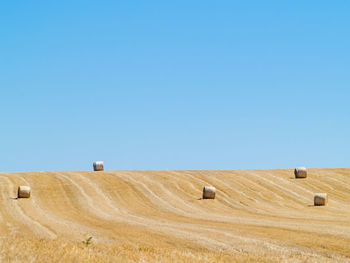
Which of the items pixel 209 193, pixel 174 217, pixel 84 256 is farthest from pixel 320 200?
pixel 84 256

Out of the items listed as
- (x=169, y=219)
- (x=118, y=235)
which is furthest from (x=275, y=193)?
(x=118, y=235)

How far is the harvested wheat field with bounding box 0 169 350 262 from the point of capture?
13.0 m

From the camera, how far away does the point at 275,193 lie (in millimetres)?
36000

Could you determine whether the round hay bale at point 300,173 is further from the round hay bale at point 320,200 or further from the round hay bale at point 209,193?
the round hay bale at point 209,193

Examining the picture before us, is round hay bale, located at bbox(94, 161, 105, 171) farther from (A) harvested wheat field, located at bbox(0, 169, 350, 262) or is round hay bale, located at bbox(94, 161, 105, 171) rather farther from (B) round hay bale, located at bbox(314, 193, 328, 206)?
(B) round hay bale, located at bbox(314, 193, 328, 206)

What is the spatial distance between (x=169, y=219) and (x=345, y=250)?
11.4 metres

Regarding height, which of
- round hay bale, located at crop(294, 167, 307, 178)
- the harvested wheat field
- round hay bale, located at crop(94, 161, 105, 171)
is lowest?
the harvested wheat field

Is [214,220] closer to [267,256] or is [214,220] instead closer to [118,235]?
[118,235]

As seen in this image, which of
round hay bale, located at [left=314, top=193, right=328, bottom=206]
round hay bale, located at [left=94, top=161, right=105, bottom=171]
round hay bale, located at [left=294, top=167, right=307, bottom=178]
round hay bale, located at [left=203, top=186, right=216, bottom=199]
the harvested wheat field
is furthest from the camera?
round hay bale, located at [left=94, top=161, right=105, bottom=171]

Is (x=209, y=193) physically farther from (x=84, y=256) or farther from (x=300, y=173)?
(x=84, y=256)

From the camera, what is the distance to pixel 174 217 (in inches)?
1025

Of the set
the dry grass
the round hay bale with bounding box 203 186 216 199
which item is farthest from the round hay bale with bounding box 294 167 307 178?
the dry grass

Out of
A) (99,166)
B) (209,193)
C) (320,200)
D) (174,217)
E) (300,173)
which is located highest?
(99,166)

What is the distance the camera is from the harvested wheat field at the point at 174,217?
42.5ft
